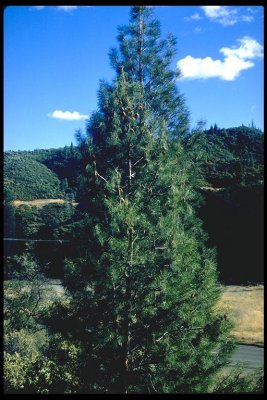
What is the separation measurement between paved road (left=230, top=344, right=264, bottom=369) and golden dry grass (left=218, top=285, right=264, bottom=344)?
654 millimetres

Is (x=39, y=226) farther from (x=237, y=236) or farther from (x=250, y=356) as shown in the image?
(x=250, y=356)

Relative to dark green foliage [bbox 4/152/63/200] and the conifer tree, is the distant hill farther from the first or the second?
the conifer tree

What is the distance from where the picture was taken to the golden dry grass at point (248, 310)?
18.1 m

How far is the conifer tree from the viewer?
4832 millimetres

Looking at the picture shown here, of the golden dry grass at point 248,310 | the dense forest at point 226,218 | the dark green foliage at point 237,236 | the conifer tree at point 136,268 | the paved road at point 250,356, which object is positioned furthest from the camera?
the dark green foliage at point 237,236

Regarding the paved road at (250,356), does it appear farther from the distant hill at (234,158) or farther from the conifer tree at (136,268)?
the distant hill at (234,158)

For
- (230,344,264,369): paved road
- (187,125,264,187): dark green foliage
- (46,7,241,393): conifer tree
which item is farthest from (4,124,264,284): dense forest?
(46,7,241,393): conifer tree

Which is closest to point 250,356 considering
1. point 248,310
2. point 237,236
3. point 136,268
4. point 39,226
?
point 248,310

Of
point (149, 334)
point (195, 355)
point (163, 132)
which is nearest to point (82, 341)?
point (149, 334)

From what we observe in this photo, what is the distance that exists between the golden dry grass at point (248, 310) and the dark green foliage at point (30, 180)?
60.2ft

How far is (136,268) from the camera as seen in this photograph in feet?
16.3

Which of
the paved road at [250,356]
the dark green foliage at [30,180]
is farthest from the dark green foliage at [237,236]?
the dark green foliage at [30,180]

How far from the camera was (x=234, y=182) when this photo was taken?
31.0 metres

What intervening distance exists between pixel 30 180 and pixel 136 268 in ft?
123
